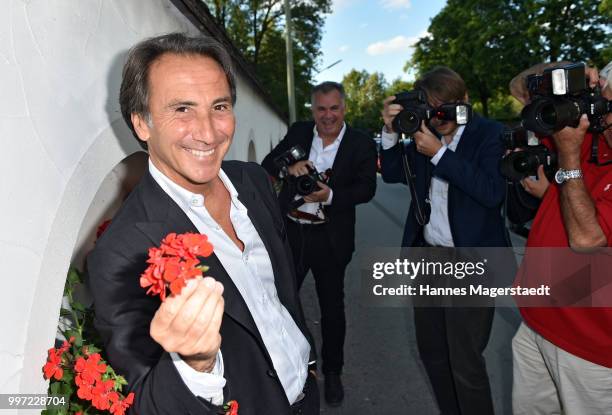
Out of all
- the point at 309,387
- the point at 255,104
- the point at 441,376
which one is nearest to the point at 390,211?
the point at 255,104

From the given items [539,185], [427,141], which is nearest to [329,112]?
[427,141]

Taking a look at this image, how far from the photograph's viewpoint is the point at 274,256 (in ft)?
5.59

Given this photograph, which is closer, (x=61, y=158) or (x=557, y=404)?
(x=61, y=158)

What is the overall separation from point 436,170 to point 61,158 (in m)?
1.76

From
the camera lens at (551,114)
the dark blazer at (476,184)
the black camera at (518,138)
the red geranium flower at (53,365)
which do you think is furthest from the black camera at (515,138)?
the red geranium flower at (53,365)

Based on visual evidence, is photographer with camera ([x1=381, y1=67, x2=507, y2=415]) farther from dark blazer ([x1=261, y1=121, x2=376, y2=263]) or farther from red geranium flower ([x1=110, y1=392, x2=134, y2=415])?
red geranium flower ([x1=110, y1=392, x2=134, y2=415])

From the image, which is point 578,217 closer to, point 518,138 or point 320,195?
point 518,138

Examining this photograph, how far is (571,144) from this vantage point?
1.76m

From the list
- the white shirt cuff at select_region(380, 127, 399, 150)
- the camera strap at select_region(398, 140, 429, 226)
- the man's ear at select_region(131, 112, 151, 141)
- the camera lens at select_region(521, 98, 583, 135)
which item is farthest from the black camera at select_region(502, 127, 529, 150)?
the man's ear at select_region(131, 112, 151, 141)

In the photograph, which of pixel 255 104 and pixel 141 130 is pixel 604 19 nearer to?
pixel 255 104

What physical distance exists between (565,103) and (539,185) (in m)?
0.51

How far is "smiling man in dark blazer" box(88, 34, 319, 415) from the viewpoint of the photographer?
1154 millimetres

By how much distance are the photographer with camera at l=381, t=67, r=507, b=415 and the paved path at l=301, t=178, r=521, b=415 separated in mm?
654

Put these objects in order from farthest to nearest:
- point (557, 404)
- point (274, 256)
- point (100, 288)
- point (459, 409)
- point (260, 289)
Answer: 1. point (459, 409)
2. point (557, 404)
3. point (274, 256)
4. point (260, 289)
5. point (100, 288)
